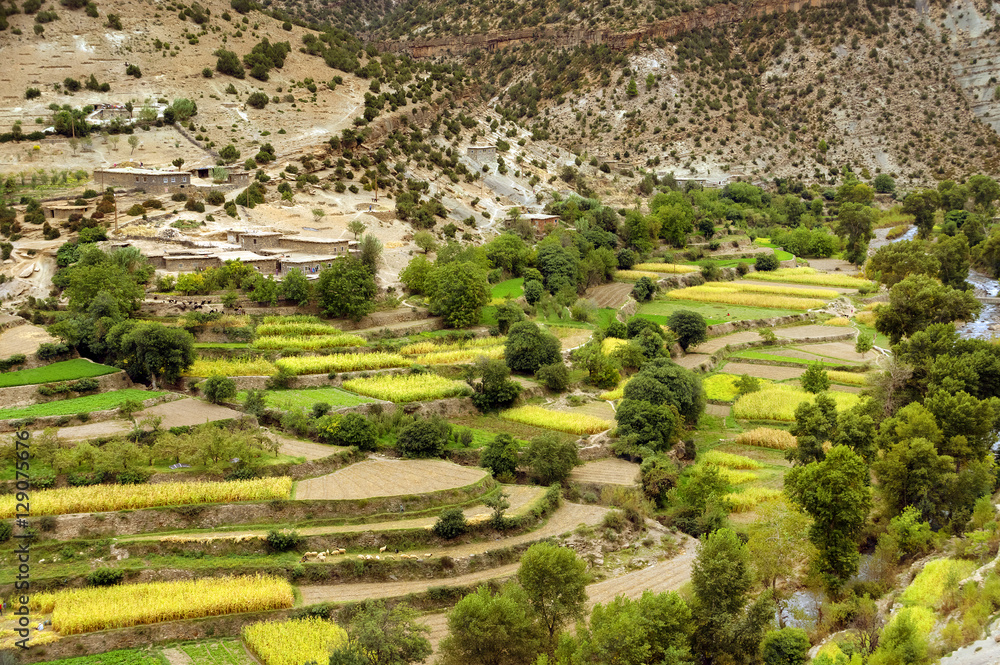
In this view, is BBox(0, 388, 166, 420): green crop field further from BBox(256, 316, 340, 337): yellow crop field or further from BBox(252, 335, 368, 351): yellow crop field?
BBox(256, 316, 340, 337): yellow crop field

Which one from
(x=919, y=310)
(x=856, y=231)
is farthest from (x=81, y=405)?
(x=856, y=231)

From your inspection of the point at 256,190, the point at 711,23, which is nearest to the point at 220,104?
the point at 256,190

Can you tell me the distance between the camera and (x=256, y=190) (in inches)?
2586

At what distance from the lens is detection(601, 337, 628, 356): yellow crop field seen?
5262 cm

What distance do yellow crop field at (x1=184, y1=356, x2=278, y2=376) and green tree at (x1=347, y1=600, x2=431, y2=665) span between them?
2096 cm

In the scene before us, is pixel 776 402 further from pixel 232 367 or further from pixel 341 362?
pixel 232 367

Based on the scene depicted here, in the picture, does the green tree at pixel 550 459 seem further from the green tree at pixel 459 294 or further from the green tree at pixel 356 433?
the green tree at pixel 459 294

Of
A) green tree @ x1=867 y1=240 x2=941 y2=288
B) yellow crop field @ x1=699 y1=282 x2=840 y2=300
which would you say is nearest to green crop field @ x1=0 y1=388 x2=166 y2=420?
yellow crop field @ x1=699 y1=282 x2=840 y2=300

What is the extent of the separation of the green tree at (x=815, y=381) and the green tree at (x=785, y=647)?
24710 mm

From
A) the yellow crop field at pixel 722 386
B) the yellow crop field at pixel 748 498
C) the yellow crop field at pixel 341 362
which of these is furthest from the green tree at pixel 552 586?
the yellow crop field at pixel 722 386

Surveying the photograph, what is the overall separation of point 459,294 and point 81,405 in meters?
22.3

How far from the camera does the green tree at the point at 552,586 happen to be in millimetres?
25469

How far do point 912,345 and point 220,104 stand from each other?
57.9 metres

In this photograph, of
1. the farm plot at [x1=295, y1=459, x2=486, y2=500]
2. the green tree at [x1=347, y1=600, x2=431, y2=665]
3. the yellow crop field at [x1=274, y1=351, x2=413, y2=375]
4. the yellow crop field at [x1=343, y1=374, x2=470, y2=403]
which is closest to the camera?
the green tree at [x1=347, y1=600, x2=431, y2=665]
